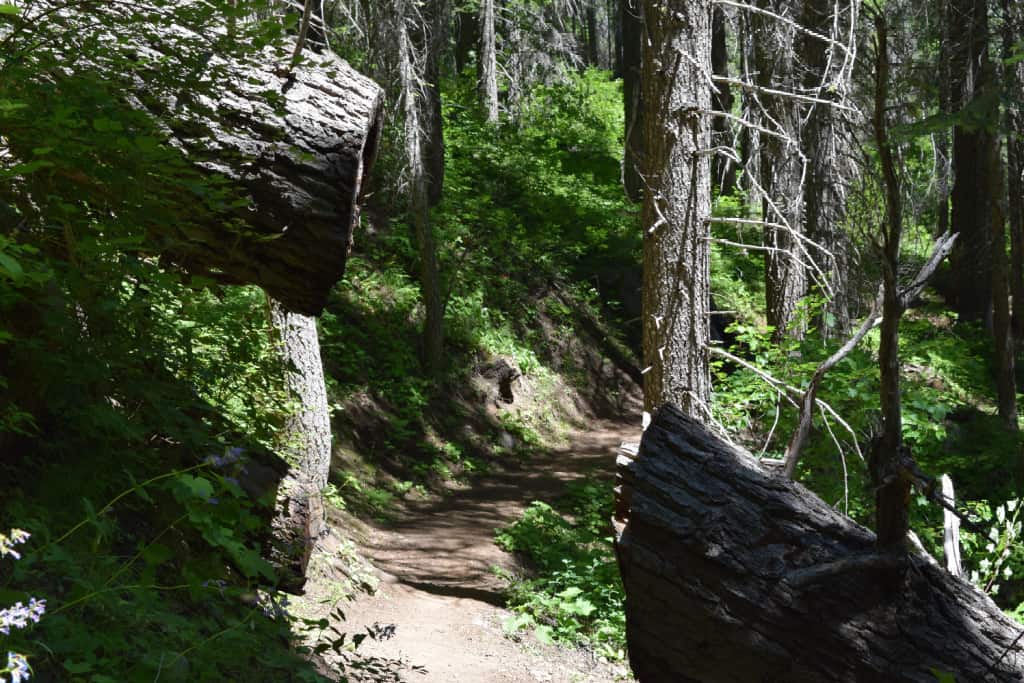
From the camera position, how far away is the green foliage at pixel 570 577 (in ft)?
24.5

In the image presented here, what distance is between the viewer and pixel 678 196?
239 inches

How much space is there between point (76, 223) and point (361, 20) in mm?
9111

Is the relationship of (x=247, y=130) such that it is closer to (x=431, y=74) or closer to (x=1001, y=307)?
(x=431, y=74)

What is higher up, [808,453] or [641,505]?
[641,505]

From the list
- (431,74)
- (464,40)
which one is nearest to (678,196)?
(431,74)

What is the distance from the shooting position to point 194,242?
3.88 m

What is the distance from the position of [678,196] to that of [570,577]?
13.7 feet

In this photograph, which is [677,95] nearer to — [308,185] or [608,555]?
[308,185]

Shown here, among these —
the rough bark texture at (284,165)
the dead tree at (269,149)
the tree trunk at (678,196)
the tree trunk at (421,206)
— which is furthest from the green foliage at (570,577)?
the rough bark texture at (284,165)

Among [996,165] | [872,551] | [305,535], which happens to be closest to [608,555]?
[305,535]

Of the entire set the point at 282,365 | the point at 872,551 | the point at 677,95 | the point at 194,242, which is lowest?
the point at 872,551

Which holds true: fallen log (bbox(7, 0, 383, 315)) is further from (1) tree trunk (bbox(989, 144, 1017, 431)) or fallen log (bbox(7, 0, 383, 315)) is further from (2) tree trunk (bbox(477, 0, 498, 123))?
(2) tree trunk (bbox(477, 0, 498, 123))

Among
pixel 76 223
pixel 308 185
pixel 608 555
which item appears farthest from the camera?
pixel 608 555

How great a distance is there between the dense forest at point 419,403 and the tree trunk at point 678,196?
0.08 feet
